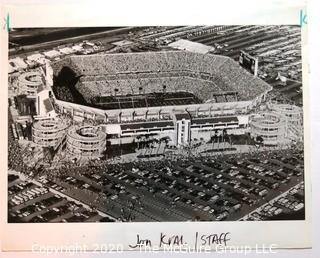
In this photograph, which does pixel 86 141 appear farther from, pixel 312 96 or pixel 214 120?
pixel 312 96

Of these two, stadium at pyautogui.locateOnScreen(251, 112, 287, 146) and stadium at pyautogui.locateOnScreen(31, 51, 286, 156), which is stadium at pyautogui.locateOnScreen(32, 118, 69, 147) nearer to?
stadium at pyautogui.locateOnScreen(31, 51, 286, 156)

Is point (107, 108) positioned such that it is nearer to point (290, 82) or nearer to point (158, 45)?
point (158, 45)

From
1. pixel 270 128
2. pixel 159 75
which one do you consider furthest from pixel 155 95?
pixel 270 128

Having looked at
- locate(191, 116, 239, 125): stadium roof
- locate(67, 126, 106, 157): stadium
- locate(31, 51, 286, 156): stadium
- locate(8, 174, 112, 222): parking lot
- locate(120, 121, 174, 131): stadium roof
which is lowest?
locate(8, 174, 112, 222): parking lot

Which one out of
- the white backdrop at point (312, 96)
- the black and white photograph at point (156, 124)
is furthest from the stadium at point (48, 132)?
the white backdrop at point (312, 96)

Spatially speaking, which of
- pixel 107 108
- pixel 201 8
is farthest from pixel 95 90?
pixel 201 8

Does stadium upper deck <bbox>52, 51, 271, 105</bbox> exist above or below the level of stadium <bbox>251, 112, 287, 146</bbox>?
above

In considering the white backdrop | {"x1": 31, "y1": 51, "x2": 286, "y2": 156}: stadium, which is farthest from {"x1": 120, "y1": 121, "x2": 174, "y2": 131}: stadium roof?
the white backdrop
